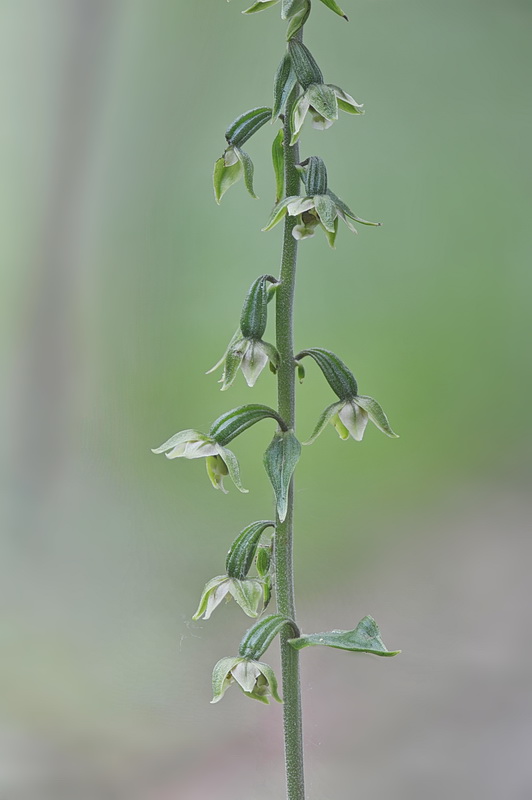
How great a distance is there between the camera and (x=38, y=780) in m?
1.72

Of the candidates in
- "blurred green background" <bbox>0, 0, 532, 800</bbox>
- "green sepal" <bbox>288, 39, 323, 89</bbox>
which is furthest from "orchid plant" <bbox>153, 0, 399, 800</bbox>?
"blurred green background" <bbox>0, 0, 532, 800</bbox>

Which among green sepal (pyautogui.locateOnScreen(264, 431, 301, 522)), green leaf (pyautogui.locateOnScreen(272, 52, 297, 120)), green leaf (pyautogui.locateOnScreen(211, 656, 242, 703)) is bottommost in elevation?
green leaf (pyautogui.locateOnScreen(211, 656, 242, 703))

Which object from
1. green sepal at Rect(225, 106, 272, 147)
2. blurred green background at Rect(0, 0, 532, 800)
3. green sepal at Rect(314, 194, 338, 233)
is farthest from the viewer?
blurred green background at Rect(0, 0, 532, 800)

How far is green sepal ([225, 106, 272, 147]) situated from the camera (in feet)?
3.07

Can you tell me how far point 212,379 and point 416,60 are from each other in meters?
0.92

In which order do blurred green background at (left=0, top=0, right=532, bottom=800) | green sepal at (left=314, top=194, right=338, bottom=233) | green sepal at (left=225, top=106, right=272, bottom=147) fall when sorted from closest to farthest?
1. green sepal at (left=314, top=194, right=338, bottom=233)
2. green sepal at (left=225, top=106, right=272, bottom=147)
3. blurred green background at (left=0, top=0, right=532, bottom=800)

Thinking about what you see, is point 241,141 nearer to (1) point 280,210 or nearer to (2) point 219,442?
(1) point 280,210

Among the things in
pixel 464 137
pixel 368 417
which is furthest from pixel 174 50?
pixel 368 417

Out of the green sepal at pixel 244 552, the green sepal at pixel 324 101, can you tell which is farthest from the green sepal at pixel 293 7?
the green sepal at pixel 244 552

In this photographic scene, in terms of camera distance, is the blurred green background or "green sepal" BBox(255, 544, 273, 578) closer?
"green sepal" BBox(255, 544, 273, 578)

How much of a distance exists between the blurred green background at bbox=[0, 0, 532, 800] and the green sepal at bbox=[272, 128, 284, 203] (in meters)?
0.78

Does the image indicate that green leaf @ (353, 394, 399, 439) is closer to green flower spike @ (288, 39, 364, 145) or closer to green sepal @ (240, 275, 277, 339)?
green sepal @ (240, 275, 277, 339)

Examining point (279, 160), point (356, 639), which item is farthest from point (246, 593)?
point (279, 160)

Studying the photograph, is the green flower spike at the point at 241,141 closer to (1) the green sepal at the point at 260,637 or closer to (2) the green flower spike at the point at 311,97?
(2) the green flower spike at the point at 311,97
